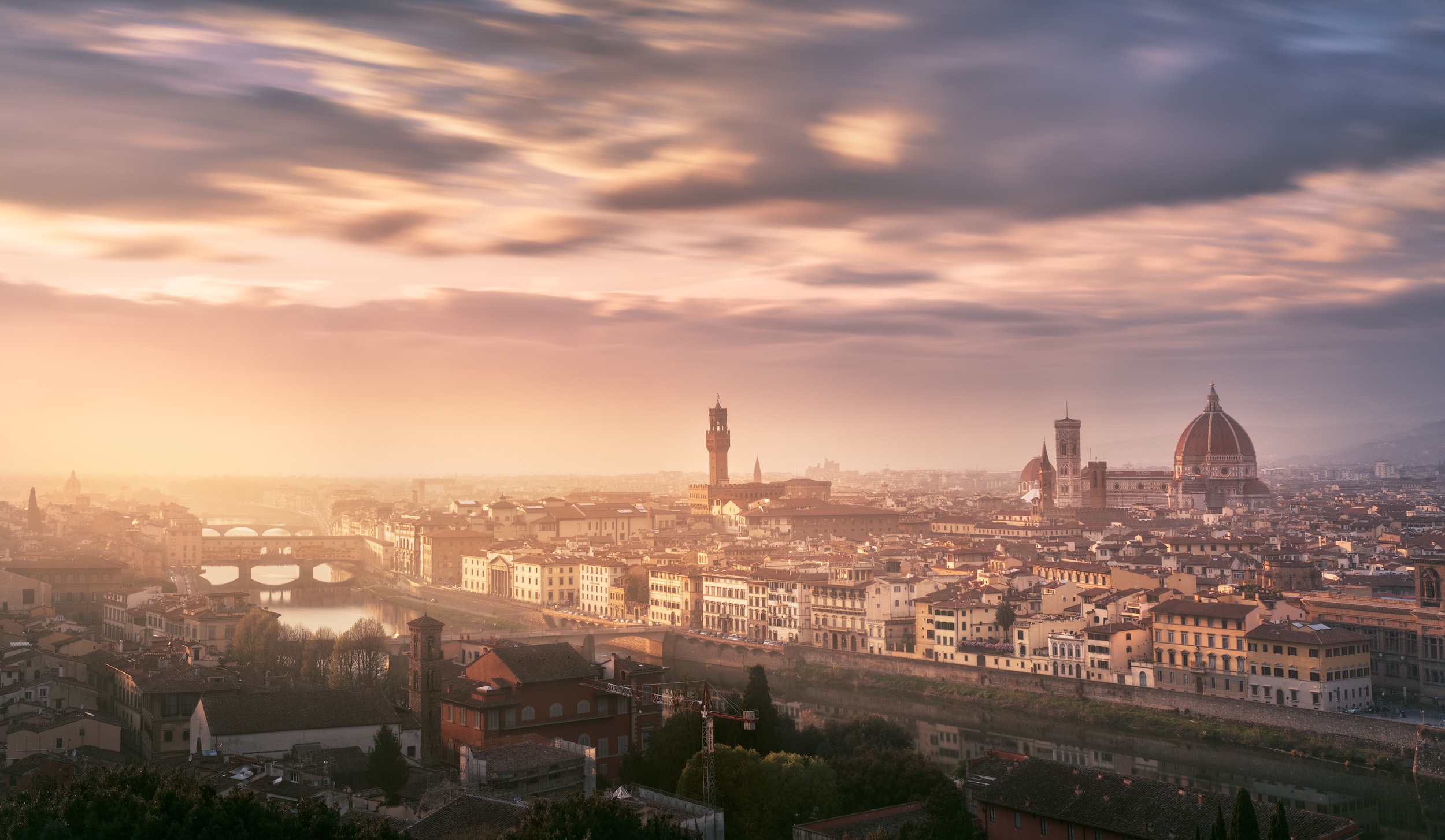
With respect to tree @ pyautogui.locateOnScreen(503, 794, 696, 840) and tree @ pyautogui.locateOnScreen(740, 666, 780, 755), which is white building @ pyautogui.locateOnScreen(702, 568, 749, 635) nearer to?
tree @ pyautogui.locateOnScreen(740, 666, 780, 755)

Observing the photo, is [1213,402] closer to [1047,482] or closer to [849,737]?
[1047,482]

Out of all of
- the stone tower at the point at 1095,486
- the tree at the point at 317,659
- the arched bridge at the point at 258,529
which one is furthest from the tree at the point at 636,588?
the stone tower at the point at 1095,486

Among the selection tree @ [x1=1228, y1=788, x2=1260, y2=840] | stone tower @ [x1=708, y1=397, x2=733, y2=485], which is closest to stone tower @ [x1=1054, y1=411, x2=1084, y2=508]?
stone tower @ [x1=708, y1=397, x2=733, y2=485]

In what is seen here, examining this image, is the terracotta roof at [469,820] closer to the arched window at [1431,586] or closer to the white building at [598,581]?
the arched window at [1431,586]

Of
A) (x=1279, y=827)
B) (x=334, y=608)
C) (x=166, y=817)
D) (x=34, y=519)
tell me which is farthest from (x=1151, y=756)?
(x=34, y=519)

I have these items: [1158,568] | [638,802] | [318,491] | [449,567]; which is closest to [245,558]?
[449,567]

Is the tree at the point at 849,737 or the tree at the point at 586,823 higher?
the tree at the point at 586,823

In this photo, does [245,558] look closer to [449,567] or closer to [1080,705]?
[449,567]
